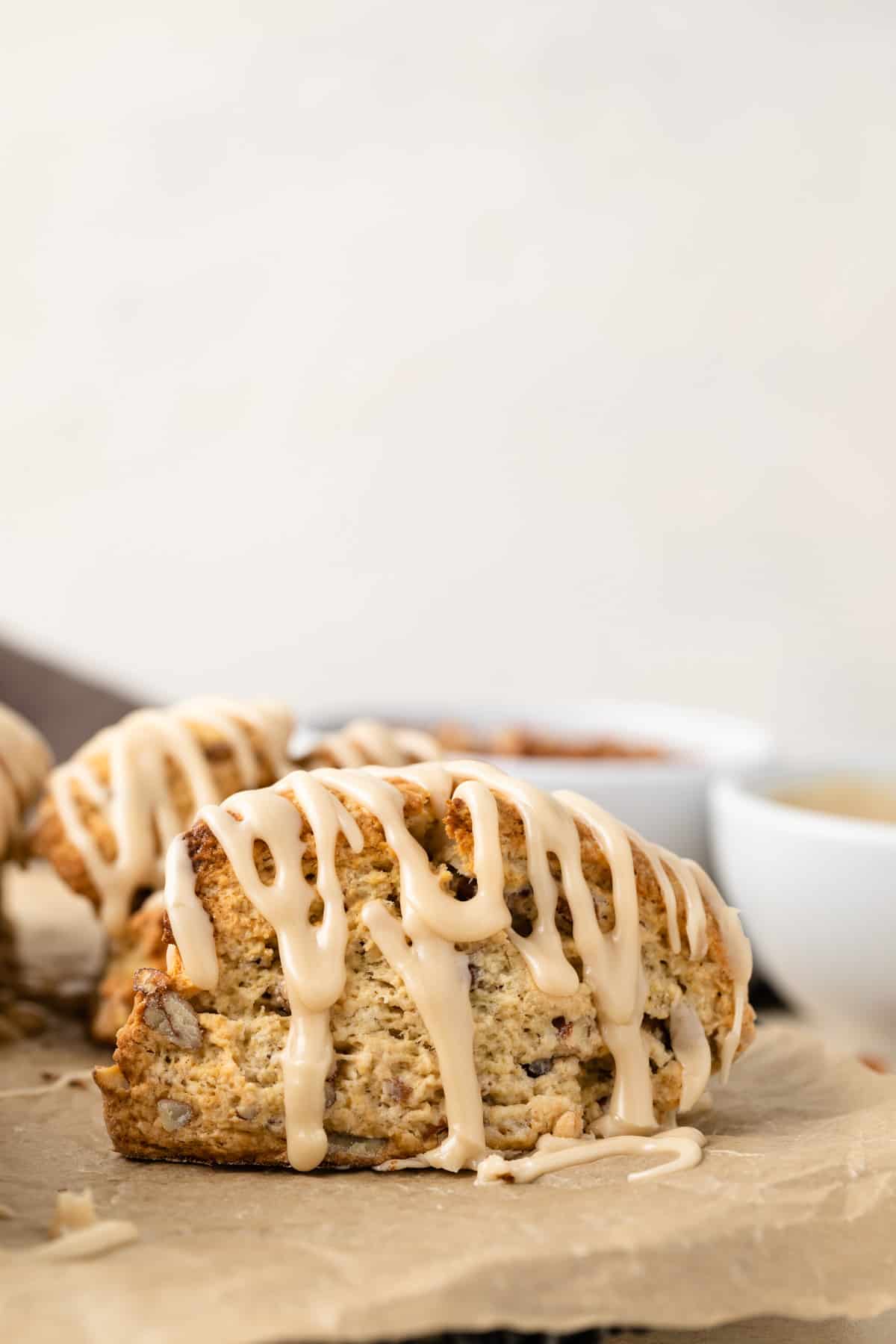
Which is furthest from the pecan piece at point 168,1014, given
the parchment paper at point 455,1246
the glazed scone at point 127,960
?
the glazed scone at point 127,960

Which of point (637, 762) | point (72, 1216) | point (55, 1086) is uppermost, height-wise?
point (637, 762)

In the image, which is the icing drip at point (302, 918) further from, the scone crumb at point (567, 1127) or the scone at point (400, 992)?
the scone crumb at point (567, 1127)

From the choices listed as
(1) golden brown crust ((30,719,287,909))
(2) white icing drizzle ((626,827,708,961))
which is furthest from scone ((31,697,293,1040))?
(2) white icing drizzle ((626,827,708,961))

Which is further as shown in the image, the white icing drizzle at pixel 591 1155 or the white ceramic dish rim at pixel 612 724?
the white ceramic dish rim at pixel 612 724

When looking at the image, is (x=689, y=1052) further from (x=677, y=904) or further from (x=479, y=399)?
(x=479, y=399)

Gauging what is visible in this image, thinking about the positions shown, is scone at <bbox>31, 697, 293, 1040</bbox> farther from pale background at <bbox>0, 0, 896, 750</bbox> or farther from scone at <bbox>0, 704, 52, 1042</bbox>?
pale background at <bbox>0, 0, 896, 750</bbox>

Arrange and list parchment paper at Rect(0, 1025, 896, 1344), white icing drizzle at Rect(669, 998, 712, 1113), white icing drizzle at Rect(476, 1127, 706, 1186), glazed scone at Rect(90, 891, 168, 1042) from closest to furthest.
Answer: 1. parchment paper at Rect(0, 1025, 896, 1344)
2. white icing drizzle at Rect(476, 1127, 706, 1186)
3. white icing drizzle at Rect(669, 998, 712, 1113)
4. glazed scone at Rect(90, 891, 168, 1042)

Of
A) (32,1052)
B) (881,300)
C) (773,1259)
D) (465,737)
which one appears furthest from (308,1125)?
(881,300)

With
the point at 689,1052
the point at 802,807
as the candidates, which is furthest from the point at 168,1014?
the point at 802,807
